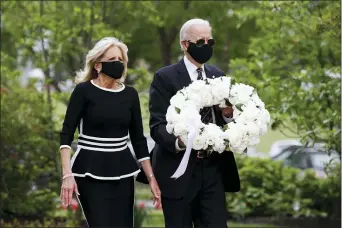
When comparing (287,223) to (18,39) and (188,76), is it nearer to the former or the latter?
(18,39)

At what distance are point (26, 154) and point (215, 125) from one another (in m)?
6.80

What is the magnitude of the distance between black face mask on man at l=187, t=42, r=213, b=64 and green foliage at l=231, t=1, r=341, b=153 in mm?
3468

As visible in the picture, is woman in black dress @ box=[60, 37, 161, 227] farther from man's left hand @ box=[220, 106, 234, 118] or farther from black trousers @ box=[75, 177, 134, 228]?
man's left hand @ box=[220, 106, 234, 118]

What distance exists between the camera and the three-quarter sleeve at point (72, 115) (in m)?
6.65

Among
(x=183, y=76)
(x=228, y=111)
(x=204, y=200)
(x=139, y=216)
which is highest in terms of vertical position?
(x=183, y=76)

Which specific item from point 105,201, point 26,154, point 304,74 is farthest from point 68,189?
point 26,154

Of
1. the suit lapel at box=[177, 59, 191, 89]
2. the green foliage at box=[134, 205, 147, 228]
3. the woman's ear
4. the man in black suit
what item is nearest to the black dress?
the woman's ear

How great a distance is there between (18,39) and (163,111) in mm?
7153

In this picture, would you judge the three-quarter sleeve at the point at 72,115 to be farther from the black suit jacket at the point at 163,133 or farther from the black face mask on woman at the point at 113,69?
the black suit jacket at the point at 163,133

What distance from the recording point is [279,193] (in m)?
14.5

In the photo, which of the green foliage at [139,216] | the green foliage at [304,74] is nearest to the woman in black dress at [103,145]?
A: the green foliage at [304,74]

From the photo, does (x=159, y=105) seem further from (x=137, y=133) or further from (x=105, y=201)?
(x=105, y=201)

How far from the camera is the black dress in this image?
6.59 metres

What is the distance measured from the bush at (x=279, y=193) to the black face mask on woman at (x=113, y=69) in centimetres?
775
